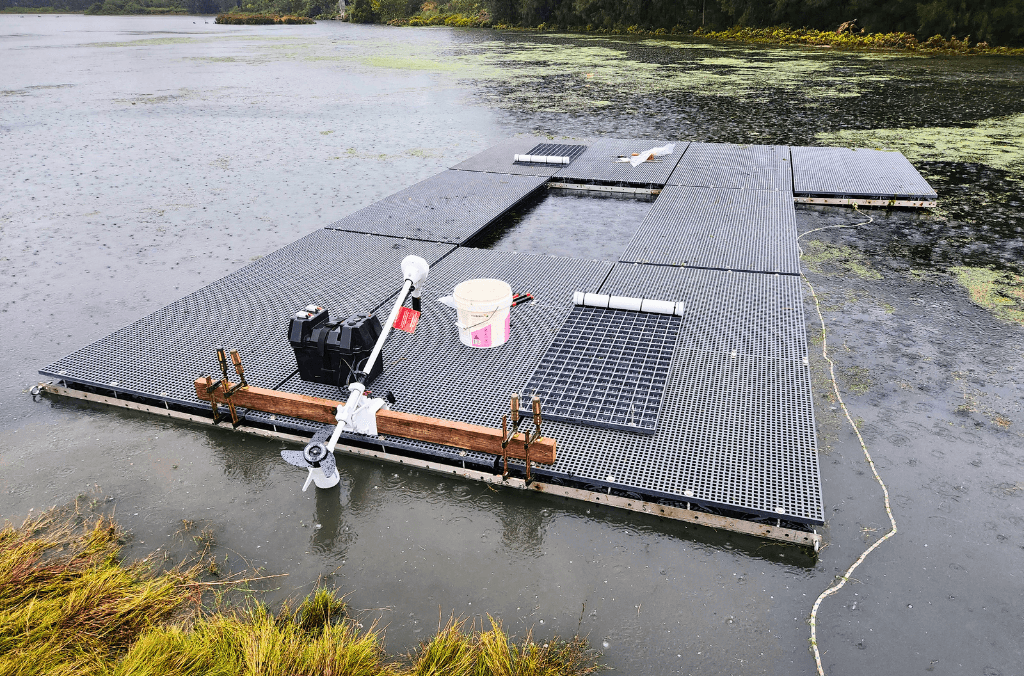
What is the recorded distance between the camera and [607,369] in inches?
132

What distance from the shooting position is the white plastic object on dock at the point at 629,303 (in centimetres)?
383

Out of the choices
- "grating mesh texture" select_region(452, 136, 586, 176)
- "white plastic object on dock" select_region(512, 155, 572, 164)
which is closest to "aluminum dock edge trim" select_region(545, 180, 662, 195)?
"grating mesh texture" select_region(452, 136, 586, 176)

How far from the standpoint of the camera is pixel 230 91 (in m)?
14.3

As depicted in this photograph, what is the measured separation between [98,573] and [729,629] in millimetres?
2366

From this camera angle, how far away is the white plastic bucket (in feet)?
11.1

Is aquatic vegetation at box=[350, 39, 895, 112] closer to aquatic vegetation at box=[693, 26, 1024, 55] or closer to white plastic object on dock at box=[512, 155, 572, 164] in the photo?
aquatic vegetation at box=[693, 26, 1024, 55]

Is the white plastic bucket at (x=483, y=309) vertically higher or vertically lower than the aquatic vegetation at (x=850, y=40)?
lower

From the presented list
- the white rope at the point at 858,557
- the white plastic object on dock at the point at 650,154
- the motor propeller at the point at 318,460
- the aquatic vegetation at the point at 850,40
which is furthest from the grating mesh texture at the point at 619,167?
the aquatic vegetation at the point at 850,40

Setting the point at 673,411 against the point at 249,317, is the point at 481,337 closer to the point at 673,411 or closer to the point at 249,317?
the point at 673,411

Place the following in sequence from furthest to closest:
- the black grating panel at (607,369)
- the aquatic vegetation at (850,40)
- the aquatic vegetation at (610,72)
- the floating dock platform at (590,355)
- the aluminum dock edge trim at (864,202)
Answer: the aquatic vegetation at (850,40) → the aquatic vegetation at (610,72) → the aluminum dock edge trim at (864,202) → the black grating panel at (607,369) → the floating dock platform at (590,355)

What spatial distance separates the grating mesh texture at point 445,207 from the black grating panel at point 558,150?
3.57ft

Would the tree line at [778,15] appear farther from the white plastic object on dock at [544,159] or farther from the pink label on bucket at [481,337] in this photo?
the pink label on bucket at [481,337]

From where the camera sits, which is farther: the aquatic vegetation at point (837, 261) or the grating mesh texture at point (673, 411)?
the aquatic vegetation at point (837, 261)

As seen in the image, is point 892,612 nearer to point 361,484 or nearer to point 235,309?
point 361,484
